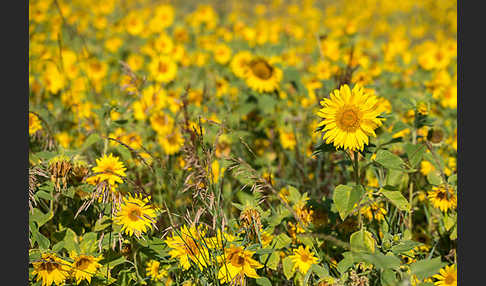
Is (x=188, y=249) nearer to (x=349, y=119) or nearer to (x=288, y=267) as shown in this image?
(x=288, y=267)

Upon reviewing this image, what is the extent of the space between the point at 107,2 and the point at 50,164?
519 cm

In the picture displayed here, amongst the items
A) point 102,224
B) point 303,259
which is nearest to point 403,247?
point 303,259

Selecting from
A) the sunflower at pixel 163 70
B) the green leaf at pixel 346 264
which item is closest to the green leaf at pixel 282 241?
the green leaf at pixel 346 264

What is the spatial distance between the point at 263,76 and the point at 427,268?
189 cm

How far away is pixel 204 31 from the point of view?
18.3 feet

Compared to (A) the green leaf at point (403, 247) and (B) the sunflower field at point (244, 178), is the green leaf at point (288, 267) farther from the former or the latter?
(A) the green leaf at point (403, 247)

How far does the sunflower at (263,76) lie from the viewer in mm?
2967

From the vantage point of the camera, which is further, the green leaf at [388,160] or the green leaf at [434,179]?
the green leaf at [434,179]

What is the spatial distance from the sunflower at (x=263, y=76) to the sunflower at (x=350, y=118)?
1.43m

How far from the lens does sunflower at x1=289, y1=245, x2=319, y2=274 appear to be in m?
1.73

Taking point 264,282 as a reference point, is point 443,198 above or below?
above

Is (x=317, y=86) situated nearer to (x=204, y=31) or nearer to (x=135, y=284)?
(x=135, y=284)

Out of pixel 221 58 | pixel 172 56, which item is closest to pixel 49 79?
pixel 172 56

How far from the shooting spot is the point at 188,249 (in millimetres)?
1654
